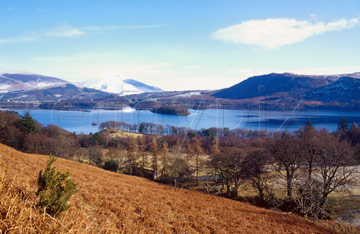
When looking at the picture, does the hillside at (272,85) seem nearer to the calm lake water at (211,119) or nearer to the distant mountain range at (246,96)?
the distant mountain range at (246,96)

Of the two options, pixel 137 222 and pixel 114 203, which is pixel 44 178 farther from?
pixel 114 203

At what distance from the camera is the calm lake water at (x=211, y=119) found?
63.3 m

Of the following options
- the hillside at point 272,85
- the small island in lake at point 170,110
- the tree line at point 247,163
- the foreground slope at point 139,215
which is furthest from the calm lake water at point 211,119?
the hillside at point 272,85

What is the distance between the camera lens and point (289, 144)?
1644 centimetres

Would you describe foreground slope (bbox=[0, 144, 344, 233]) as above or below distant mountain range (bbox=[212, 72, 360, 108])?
below

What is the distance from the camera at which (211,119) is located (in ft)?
236

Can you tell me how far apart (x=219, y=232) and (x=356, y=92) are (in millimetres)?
128839

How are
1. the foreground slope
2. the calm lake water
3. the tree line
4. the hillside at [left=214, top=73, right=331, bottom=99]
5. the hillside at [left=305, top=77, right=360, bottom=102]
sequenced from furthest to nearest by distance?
the hillside at [left=214, top=73, right=331, bottom=99], the hillside at [left=305, top=77, right=360, bottom=102], the calm lake water, the tree line, the foreground slope

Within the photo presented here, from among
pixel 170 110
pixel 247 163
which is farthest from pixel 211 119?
pixel 247 163

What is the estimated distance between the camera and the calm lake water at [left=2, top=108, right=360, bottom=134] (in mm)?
63281

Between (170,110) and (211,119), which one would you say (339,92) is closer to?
(211,119)

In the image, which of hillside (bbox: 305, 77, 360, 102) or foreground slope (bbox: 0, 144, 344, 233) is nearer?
foreground slope (bbox: 0, 144, 344, 233)

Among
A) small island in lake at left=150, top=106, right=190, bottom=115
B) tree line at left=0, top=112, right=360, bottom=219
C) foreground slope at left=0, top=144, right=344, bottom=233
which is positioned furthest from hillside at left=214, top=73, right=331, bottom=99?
foreground slope at left=0, top=144, right=344, bottom=233

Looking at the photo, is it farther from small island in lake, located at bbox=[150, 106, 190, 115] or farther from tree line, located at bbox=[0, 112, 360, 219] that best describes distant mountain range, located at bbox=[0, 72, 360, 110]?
tree line, located at bbox=[0, 112, 360, 219]
